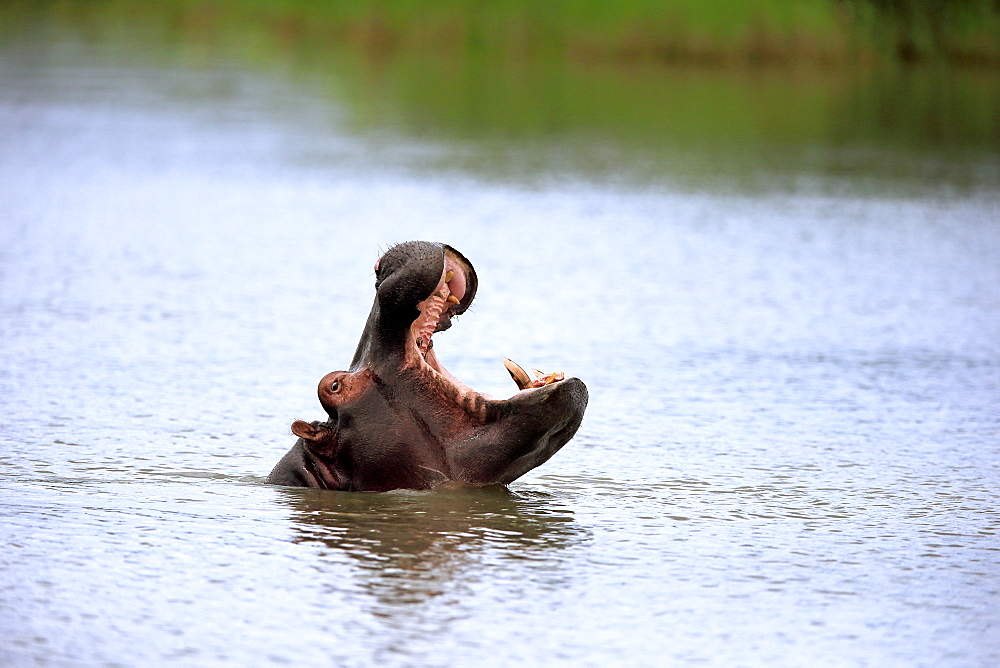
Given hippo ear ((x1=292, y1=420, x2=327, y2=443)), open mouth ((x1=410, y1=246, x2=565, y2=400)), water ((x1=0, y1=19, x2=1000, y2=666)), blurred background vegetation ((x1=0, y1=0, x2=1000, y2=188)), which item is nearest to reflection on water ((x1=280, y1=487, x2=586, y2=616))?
water ((x1=0, y1=19, x2=1000, y2=666))

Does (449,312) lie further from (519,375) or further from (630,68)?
(630,68)

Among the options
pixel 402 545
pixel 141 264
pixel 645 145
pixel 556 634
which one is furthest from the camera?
pixel 645 145

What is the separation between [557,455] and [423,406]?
4.54ft

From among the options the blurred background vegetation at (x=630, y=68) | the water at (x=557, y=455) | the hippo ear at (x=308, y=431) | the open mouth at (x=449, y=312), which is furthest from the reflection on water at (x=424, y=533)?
the blurred background vegetation at (x=630, y=68)

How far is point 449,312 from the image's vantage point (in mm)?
5266

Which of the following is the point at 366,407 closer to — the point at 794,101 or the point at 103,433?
the point at 103,433

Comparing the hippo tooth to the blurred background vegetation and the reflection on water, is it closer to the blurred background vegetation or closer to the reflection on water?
the reflection on water

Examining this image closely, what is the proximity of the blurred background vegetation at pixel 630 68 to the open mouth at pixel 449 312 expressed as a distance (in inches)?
156

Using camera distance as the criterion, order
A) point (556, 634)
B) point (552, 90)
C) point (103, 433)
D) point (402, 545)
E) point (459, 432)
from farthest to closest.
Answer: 1. point (552, 90)
2. point (103, 433)
3. point (459, 432)
4. point (402, 545)
5. point (556, 634)

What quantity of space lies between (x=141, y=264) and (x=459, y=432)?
6.63 metres

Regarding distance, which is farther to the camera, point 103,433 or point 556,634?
point 103,433

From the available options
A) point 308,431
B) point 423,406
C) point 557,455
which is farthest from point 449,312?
point 557,455

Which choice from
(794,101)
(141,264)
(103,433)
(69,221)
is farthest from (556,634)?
(794,101)

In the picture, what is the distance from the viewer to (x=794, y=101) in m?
26.3
